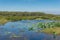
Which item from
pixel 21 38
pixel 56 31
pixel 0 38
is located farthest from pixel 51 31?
pixel 0 38

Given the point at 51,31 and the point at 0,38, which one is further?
the point at 51,31

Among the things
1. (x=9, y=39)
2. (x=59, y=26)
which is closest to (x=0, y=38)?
(x=9, y=39)

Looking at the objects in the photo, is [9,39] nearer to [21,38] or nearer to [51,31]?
[21,38]

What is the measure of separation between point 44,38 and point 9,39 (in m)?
4.15

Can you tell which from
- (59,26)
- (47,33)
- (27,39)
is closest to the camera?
(27,39)

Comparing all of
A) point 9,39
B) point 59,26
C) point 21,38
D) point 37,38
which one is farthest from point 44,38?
point 59,26

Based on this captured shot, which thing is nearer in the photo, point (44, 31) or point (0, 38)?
point (0, 38)

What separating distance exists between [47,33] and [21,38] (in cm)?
486

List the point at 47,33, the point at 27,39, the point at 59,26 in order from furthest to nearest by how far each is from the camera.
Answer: the point at 59,26, the point at 47,33, the point at 27,39

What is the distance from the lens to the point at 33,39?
848 inches

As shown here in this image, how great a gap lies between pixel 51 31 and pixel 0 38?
780 cm

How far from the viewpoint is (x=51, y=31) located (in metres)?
26.4

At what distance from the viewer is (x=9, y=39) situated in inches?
845

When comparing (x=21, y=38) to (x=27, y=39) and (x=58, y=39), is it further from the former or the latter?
(x=58, y=39)
